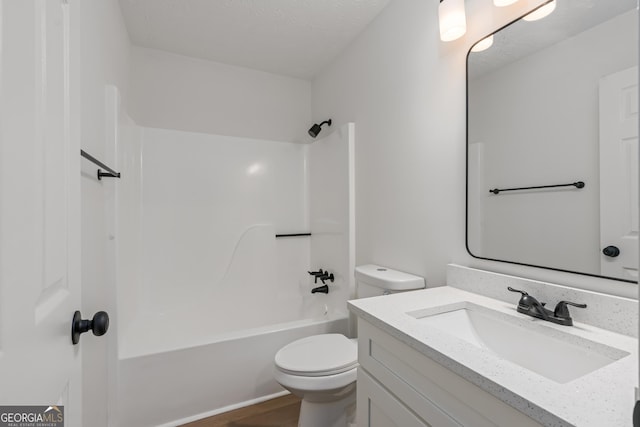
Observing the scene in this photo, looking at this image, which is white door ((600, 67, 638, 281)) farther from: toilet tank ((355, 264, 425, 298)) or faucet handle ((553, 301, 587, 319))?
toilet tank ((355, 264, 425, 298))

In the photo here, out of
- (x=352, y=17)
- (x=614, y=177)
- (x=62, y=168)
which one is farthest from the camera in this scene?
(x=352, y=17)

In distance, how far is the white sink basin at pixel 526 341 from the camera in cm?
72

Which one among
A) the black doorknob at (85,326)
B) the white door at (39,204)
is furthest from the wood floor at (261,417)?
the black doorknob at (85,326)

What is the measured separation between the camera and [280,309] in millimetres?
2469

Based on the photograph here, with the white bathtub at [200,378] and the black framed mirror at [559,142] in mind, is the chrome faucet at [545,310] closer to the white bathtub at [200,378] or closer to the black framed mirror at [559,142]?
the black framed mirror at [559,142]

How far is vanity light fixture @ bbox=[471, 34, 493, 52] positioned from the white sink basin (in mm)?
1040

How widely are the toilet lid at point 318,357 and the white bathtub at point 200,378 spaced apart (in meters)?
0.30

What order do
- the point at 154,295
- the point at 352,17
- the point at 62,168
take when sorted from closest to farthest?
the point at 62,168
the point at 352,17
the point at 154,295

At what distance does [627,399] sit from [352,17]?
6.78ft

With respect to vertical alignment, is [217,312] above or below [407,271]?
below

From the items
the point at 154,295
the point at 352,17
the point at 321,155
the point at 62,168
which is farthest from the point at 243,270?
A: the point at 352,17

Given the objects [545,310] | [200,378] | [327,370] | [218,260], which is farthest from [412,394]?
[218,260]

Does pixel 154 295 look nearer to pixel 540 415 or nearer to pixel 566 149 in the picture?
pixel 540 415

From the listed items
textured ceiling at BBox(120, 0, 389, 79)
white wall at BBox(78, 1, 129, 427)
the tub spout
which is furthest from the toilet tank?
textured ceiling at BBox(120, 0, 389, 79)
